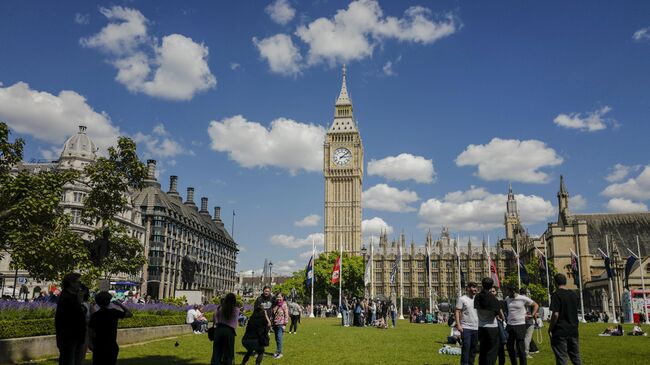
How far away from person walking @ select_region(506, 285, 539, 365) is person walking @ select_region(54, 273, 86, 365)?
937 cm

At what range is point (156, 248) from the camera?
85.6 m

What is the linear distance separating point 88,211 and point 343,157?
10619cm

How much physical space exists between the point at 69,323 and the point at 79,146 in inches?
2616

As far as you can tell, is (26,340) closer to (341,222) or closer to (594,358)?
(594,358)

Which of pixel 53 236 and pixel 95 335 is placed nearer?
pixel 95 335

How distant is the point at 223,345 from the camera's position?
10180 millimetres

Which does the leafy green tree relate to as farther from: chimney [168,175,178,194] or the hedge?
chimney [168,175,178,194]

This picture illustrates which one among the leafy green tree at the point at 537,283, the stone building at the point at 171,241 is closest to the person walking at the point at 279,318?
the stone building at the point at 171,241

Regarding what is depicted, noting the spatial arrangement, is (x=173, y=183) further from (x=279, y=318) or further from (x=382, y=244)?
(x=279, y=318)

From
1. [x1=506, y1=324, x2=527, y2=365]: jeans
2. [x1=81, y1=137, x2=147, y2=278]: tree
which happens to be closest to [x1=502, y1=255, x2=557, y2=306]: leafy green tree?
[x1=81, y1=137, x2=147, y2=278]: tree

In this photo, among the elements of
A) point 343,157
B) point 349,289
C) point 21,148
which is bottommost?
point 349,289

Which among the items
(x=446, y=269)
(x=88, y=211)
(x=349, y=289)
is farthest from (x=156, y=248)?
(x=446, y=269)

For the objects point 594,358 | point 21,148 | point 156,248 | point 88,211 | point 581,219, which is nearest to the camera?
point 594,358

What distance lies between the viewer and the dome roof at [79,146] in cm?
6681
